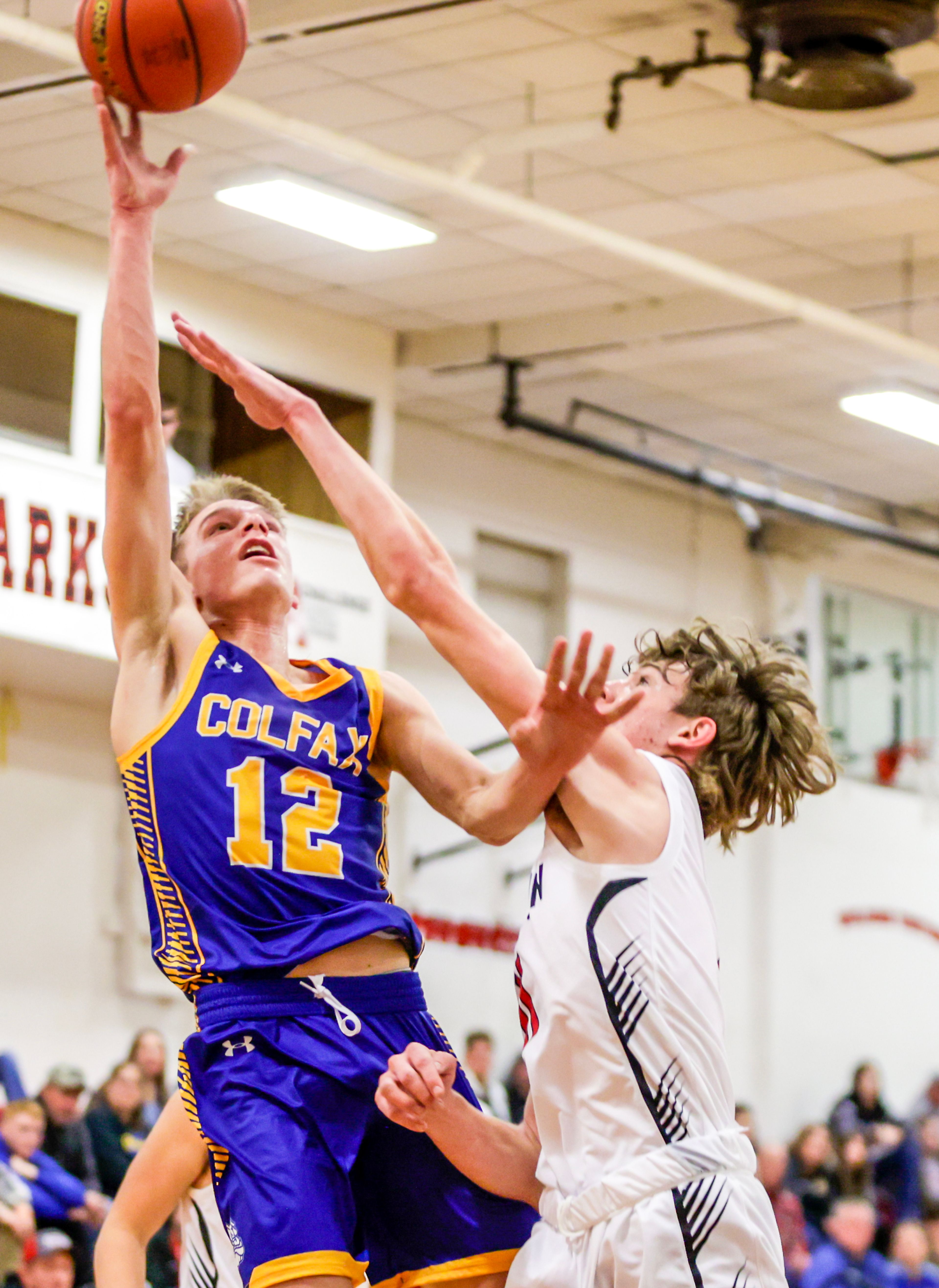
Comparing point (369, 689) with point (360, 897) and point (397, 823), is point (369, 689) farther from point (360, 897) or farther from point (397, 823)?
point (397, 823)

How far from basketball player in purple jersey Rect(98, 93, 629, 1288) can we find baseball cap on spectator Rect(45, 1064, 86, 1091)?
6.45m

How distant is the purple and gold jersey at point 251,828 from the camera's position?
3986 millimetres

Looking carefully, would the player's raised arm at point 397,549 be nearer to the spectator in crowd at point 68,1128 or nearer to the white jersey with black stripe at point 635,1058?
the white jersey with black stripe at point 635,1058

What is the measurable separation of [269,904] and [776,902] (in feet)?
45.1

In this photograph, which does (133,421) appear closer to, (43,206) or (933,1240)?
(43,206)

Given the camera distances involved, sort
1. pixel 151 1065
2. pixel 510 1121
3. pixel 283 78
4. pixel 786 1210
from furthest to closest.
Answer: pixel 786 1210
pixel 510 1121
pixel 151 1065
pixel 283 78

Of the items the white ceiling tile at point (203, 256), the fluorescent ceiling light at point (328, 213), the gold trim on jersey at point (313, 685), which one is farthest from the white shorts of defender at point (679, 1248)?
the white ceiling tile at point (203, 256)

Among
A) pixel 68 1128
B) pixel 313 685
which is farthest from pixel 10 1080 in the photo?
pixel 313 685

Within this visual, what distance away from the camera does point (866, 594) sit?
60.1 feet

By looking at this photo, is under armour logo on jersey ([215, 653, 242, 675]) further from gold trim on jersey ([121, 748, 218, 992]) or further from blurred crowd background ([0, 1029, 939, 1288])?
blurred crowd background ([0, 1029, 939, 1288])

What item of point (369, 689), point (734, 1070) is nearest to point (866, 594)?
point (734, 1070)

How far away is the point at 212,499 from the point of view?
458 cm

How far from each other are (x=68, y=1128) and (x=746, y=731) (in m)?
7.08

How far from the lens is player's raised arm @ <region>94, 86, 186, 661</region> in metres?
4.12
